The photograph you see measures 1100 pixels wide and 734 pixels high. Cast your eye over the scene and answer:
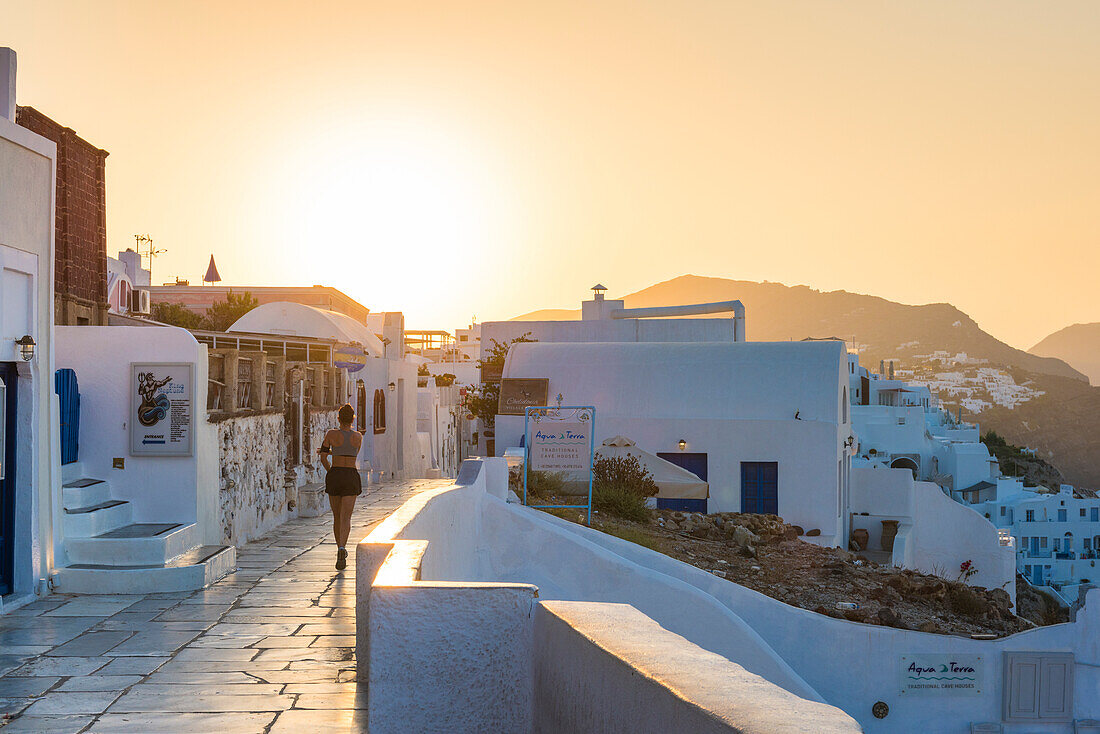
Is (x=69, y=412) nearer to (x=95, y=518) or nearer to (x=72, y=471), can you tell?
(x=72, y=471)

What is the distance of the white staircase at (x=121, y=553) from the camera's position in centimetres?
834

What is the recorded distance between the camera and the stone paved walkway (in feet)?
16.0

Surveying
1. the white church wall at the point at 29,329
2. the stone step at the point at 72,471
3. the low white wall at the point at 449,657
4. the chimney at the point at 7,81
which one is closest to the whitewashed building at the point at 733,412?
the stone step at the point at 72,471

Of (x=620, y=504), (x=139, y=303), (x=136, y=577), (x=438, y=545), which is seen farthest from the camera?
(x=139, y=303)

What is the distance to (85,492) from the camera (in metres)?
Answer: 9.38

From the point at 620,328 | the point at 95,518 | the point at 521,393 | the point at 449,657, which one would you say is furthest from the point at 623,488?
the point at 620,328

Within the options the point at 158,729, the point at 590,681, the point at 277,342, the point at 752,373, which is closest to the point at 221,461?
the point at 158,729

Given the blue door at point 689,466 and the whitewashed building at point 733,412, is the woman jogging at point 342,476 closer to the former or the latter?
the blue door at point 689,466

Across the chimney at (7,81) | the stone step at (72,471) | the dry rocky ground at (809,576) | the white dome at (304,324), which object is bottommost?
the dry rocky ground at (809,576)

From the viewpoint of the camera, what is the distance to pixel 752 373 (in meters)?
26.9

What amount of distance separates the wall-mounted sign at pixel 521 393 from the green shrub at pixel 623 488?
704cm

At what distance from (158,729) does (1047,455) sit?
146052mm

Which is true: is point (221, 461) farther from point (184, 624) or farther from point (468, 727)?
point (468, 727)

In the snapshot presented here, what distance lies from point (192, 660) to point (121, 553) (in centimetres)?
311
